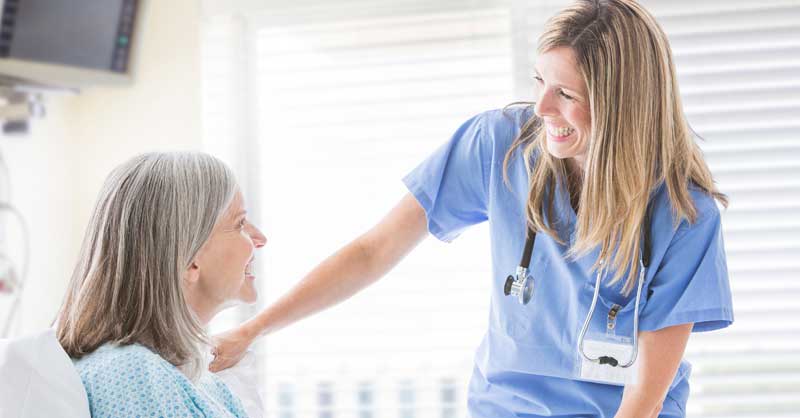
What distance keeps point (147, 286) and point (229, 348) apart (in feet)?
1.50

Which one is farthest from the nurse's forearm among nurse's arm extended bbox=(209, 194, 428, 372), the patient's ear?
the patient's ear

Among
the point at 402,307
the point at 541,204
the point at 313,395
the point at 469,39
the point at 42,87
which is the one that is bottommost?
the point at 313,395

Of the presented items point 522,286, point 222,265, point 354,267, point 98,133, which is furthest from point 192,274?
point 98,133

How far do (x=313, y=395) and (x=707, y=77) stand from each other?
5.27 ft

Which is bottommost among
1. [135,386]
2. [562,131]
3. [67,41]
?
[135,386]

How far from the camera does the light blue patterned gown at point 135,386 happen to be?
116 centimetres

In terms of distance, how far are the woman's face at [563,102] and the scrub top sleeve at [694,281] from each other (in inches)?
10.5

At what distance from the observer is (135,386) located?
1176 mm

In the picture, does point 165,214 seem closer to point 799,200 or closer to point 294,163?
point 294,163

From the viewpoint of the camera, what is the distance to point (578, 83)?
1530 mm

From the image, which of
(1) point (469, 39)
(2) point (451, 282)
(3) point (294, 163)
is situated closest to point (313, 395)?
(2) point (451, 282)

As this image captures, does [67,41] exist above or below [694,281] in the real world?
above

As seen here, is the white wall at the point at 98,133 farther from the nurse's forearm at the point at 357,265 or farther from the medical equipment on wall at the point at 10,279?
the nurse's forearm at the point at 357,265

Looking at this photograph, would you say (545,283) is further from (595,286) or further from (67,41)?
(67,41)
